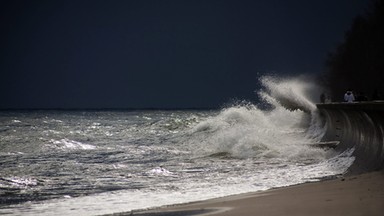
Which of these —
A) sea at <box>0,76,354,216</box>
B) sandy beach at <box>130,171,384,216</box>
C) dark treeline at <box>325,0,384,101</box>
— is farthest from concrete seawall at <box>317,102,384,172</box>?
dark treeline at <box>325,0,384,101</box>

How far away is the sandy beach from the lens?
6.95m

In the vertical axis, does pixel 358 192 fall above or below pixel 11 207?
above

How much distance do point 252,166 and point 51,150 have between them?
416 inches

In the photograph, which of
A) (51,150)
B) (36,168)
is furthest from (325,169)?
(51,150)

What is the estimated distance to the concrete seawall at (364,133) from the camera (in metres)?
11.5

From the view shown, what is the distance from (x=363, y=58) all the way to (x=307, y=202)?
5103 cm

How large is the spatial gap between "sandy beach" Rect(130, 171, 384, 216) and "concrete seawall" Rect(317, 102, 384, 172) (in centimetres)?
173

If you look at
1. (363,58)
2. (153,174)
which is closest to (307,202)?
(153,174)

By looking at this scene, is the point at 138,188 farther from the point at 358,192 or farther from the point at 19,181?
the point at 358,192

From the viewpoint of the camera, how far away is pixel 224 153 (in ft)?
63.7

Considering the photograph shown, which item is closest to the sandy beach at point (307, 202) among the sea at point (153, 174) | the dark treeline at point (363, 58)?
the sea at point (153, 174)

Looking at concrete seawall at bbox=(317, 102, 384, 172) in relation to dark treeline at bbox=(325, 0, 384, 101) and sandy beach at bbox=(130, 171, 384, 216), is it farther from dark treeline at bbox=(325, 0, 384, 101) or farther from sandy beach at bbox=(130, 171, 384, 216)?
dark treeline at bbox=(325, 0, 384, 101)

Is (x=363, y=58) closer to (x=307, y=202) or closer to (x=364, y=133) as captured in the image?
(x=364, y=133)

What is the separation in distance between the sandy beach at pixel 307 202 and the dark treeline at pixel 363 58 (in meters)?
38.5
